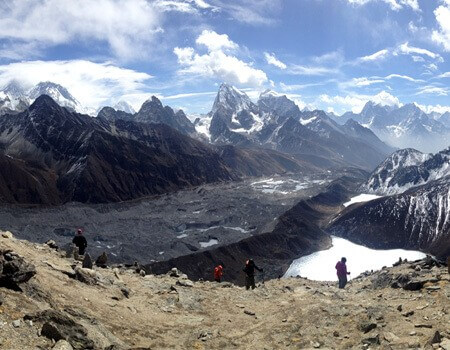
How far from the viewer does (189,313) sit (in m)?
31.0

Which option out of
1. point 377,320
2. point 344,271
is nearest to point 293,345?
point 377,320

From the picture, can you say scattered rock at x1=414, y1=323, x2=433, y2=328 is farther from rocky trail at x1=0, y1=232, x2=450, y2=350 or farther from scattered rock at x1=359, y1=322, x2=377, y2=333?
scattered rock at x1=359, y1=322, x2=377, y2=333

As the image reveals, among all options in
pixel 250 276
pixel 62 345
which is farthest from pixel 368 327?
pixel 250 276

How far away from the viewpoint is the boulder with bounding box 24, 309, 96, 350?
1878 centimetres

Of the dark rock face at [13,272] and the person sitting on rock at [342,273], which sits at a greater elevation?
the dark rock face at [13,272]

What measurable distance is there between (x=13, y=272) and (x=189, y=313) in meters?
13.1

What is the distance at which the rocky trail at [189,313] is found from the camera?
2011 cm

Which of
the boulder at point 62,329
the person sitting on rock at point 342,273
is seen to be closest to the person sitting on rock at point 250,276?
the person sitting on rock at point 342,273

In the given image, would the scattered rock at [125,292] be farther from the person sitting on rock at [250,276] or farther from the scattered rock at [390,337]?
the scattered rock at [390,337]

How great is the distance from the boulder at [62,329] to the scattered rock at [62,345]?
36 centimetres

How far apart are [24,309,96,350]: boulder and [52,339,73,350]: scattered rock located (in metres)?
0.36

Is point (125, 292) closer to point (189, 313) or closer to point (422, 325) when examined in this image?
point (189, 313)

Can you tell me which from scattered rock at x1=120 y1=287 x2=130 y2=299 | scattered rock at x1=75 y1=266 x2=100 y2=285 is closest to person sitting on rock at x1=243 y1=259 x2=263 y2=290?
scattered rock at x1=120 y1=287 x2=130 y2=299

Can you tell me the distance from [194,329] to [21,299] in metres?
10.9
